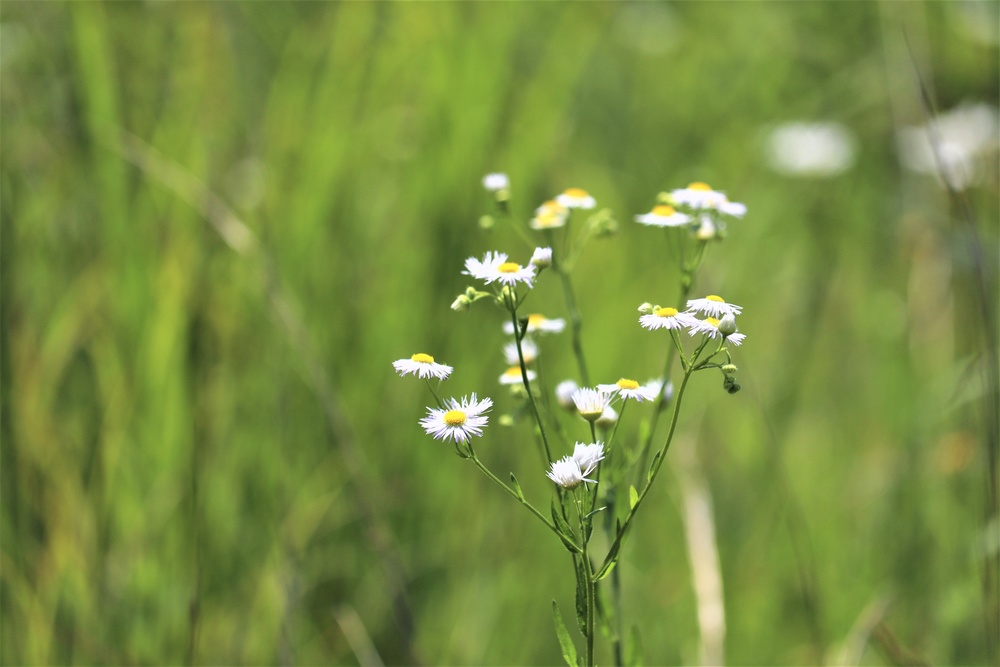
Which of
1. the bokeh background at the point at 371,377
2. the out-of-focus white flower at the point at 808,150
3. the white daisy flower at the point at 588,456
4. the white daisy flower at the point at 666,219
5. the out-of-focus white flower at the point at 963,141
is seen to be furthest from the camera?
the out-of-focus white flower at the point at 808,150

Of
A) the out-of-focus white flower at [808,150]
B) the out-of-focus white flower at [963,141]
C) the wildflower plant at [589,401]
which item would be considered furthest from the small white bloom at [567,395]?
the out-of-focus white flower at [808,150]

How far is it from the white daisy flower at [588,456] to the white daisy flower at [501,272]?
0.16m

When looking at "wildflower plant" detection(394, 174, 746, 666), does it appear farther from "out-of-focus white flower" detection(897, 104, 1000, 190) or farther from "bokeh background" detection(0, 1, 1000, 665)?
"out-of-focus white flower" detection(897, 104, 1000, 190)

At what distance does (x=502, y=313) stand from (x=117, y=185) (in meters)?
0.85

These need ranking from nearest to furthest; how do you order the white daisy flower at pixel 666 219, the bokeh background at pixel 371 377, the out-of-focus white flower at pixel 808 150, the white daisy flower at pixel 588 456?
the white daisy flower at pixel 588 456
the white daisy flower at pixel 666 219
the bokeh background at pixel 371 377
the out-of-focus white flower at pixel 808 150

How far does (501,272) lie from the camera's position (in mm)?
840

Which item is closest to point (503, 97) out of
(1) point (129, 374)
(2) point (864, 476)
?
(1) point (129, 374)

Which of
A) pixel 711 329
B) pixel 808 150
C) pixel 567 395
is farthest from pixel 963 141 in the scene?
pixel 711 329

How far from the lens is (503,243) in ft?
6.85

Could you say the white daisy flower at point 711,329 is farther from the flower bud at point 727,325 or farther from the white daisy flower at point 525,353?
the white daisy flower at point 525,353

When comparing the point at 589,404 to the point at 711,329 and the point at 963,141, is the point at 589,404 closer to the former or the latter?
the point at 711,329

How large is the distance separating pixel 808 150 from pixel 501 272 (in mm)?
2642

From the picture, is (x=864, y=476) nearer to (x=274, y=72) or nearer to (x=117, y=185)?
(x=117, y=185)

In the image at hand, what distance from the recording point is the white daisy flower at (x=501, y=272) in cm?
80
